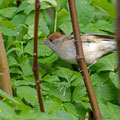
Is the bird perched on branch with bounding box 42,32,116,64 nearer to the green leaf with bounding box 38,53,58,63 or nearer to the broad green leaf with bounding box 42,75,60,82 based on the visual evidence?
the green leaf with bounding box 38,53,58,63

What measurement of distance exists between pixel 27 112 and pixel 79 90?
133 centimetres

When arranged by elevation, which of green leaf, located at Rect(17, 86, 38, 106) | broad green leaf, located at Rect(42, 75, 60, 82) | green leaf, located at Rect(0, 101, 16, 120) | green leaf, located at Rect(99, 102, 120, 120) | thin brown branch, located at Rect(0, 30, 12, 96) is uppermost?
green leaf, located at Rect(0, 101, 16, 120)

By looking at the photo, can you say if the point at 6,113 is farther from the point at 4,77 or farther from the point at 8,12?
the point at 8,12

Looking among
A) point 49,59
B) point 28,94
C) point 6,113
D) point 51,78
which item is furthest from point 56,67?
point 6,113

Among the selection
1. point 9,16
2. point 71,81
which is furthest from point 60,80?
point 9,16

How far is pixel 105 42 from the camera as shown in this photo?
2.85 metres

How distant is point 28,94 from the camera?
88.7 inches

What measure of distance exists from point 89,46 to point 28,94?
86 cm

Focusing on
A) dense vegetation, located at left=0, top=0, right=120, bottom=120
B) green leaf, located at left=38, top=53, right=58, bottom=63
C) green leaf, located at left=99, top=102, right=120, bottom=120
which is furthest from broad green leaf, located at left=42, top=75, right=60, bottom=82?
green leaf, located at left=99, top=102, right=120, bottom=120

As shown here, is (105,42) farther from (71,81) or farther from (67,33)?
(71,81)

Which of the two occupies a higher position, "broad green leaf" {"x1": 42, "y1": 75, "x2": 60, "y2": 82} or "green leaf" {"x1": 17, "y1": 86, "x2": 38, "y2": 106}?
"broad green leaf" {"x1": 42, "y1": 75, "x2": 60, "y2": 82}

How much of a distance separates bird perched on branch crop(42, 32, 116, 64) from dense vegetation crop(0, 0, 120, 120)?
64mm

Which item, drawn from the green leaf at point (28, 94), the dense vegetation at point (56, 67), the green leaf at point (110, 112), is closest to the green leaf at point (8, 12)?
the dense vegetation at point (56, 67)

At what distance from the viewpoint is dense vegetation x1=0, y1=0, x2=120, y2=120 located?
2246 mm
